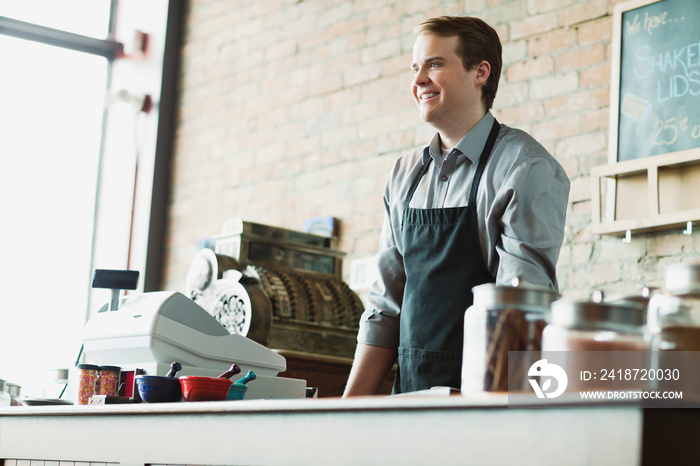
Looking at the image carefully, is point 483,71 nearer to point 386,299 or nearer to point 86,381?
point 386,299

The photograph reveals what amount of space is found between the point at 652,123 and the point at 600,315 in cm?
215

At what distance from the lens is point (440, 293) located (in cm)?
224

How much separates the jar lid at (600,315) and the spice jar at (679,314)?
0.08 ft

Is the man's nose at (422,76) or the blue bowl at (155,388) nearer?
the blue bowl at (155,388)

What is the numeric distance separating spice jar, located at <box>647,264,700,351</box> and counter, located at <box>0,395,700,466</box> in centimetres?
12

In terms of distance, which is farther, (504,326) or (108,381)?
(108,381)

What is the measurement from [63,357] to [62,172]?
3.61 ft

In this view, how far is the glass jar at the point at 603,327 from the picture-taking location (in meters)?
1.11

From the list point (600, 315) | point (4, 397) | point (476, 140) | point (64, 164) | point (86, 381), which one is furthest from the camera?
point (64, 164)

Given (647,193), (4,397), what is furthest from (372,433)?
(647,193)

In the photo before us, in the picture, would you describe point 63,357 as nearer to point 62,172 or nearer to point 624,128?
point 62,172

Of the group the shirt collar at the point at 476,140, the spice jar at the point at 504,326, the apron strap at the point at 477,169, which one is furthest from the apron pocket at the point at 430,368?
the spice jar at the point at 504,326

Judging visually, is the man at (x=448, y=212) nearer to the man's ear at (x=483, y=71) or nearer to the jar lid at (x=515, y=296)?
the man's ear at (x=483, y=71)

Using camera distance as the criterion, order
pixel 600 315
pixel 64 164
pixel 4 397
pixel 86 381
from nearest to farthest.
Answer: pixel 600 315
pixel 86 381
pixel 4 397
pixel 64 164
